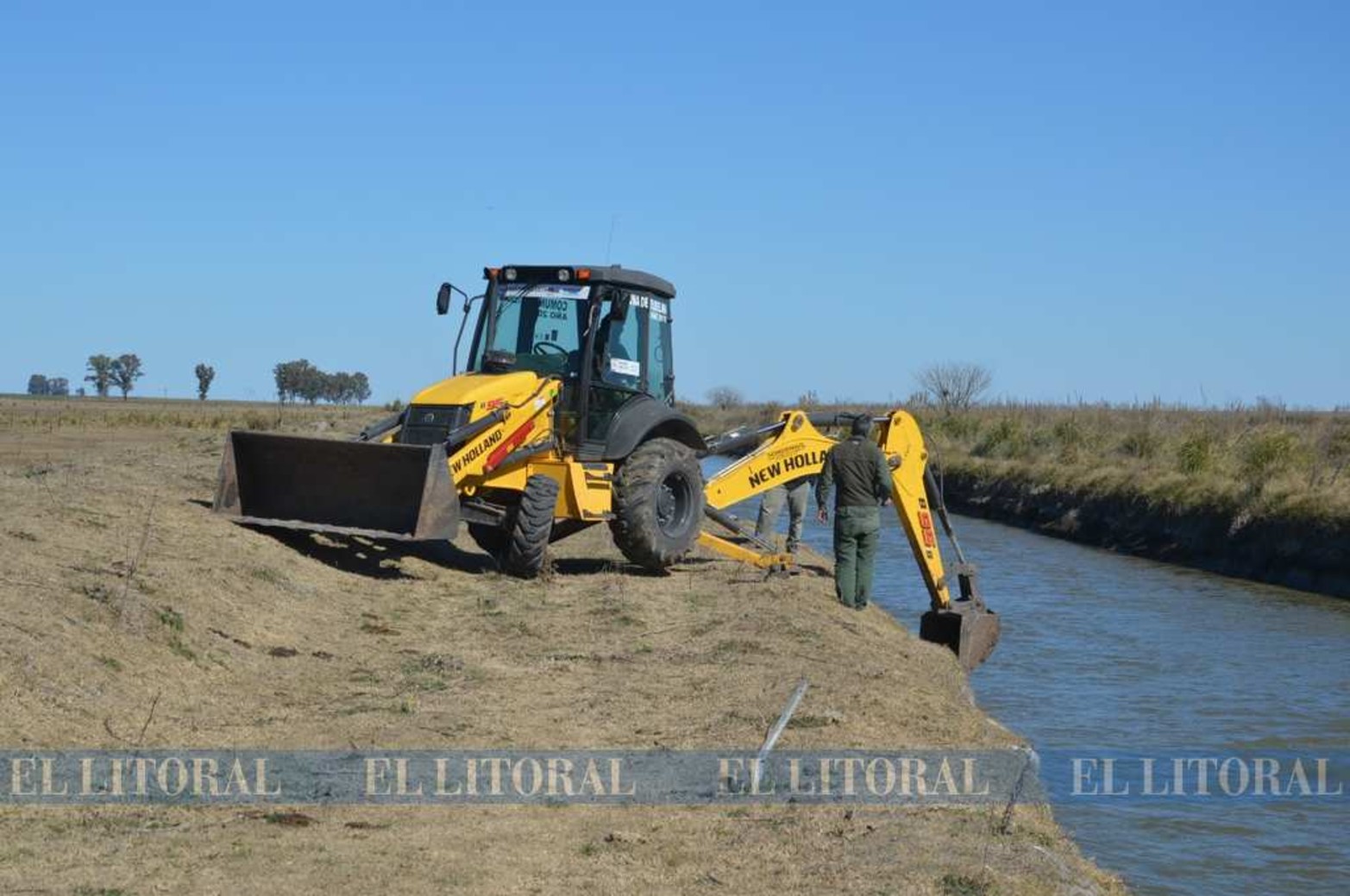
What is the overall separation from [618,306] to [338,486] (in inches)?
119

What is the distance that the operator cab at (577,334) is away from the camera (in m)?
14.7

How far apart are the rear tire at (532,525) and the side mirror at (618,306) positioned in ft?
5.50

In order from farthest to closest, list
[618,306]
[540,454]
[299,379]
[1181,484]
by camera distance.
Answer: [299,379] → [1181,484] → [618,306] → [540,454]

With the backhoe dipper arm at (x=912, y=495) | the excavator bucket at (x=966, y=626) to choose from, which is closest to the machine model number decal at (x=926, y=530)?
the backhoe dipper arm at (x=912, y=495)

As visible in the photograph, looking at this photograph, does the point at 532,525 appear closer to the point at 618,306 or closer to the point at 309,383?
the point at 618,306

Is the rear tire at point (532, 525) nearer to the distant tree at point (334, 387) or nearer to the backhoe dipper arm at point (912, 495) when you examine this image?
the backhoe dipper arm at point (912, 495)

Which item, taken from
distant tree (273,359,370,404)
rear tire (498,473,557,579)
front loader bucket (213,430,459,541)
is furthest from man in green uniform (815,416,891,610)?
distant tree (273,359,370,404)

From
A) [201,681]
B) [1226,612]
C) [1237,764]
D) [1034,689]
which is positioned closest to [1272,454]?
[1226,612]

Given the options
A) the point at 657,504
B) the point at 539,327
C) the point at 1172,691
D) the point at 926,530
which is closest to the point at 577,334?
the point at 539,327

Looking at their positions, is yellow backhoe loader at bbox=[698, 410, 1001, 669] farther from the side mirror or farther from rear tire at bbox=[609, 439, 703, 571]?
the side mirror

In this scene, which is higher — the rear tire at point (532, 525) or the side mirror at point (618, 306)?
the side mirror at point (618, 306)

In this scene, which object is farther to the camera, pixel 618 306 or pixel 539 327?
pixel 539 327

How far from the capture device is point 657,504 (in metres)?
14.8

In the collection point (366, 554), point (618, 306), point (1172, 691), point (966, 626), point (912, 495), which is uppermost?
point (618, 306)
